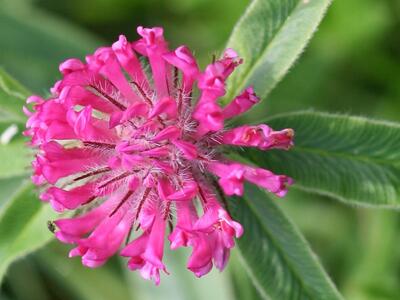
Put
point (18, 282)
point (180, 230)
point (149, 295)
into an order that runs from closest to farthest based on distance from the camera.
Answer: point (180, 230), point (149, 295), point (18, 282)

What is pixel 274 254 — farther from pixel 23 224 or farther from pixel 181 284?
pixel 181 284

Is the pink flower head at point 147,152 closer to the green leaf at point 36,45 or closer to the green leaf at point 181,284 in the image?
the green leaf at point 181,284

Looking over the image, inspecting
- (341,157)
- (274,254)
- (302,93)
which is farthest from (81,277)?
(341,157)

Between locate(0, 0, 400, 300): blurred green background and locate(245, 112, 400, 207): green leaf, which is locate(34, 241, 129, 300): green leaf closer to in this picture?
locate(0, 0, 400, 300): blurred green background

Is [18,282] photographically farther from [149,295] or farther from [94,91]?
[94,91]

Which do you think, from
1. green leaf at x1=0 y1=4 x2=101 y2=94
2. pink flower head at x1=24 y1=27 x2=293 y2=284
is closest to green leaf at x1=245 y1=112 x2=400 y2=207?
pink flower head at x1=24 y1=27 x2=293 y2=284

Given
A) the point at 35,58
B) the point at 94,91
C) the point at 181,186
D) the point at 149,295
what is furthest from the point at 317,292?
the point at 35,58

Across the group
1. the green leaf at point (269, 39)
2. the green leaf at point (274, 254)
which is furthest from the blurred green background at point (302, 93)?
the green leaf at point (269, 39)
